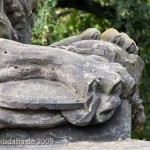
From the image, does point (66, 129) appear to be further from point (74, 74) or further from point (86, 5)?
point (86, 5)

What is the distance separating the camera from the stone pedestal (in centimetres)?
305

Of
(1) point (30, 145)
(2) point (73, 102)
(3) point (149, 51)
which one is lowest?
(3) point (149, 51)

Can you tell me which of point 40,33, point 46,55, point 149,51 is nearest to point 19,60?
point 46,55

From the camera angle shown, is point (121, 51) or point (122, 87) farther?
point (121, 51)

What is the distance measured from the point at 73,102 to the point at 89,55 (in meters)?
0.45

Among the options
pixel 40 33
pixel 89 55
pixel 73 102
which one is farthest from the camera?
pixel 40 33

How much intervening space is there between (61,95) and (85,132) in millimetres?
200

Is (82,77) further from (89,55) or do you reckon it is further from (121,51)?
(121,51)

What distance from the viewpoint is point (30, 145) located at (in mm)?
3049

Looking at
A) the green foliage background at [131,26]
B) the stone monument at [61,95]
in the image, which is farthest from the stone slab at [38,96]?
the green foliage background at [131,26]

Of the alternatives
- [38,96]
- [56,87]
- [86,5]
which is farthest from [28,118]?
[86,5]

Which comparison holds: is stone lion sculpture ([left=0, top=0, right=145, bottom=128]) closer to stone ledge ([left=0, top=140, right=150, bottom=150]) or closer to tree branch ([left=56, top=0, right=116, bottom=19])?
stone ledge ([left=0, top=140, right=150, bottom=150])

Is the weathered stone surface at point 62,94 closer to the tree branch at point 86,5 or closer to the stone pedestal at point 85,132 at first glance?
the stone pedestal at point 85,132

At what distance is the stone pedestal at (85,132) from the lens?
305 cm
